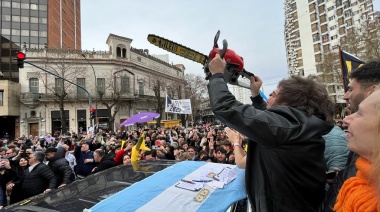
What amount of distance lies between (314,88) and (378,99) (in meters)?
0.63

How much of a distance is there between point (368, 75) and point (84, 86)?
3981 cm

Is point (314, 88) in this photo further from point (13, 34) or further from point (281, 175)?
point (13, 34)

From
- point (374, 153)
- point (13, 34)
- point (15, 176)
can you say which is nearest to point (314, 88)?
point (374, 153)

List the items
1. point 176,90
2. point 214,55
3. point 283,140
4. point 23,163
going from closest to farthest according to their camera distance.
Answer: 1. point 283,140
2. point 214,55
3. point 23,163
4. point 176,90

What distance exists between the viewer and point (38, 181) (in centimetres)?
536

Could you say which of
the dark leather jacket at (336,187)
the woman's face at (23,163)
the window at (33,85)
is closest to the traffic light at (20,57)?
the woman's face at (23,163)

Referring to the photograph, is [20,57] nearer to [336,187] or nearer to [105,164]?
[105,164]

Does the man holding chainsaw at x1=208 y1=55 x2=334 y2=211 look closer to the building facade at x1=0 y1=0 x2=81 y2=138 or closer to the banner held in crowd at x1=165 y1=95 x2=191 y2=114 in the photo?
the banner held in crowd at x1=165 y1=95 x2=191 y2=114

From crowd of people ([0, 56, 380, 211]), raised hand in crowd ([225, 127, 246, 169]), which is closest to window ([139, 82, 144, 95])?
raised hand in crowd ([225, 127, 246, 169])

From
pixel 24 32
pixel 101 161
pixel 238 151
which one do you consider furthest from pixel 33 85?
pixel 238 151

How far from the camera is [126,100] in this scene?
40031 millimetres

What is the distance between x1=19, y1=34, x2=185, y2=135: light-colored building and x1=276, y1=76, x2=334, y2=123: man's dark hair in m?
32.4

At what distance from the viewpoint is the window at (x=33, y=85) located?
3597cm

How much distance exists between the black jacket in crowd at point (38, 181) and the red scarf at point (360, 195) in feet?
17.8
